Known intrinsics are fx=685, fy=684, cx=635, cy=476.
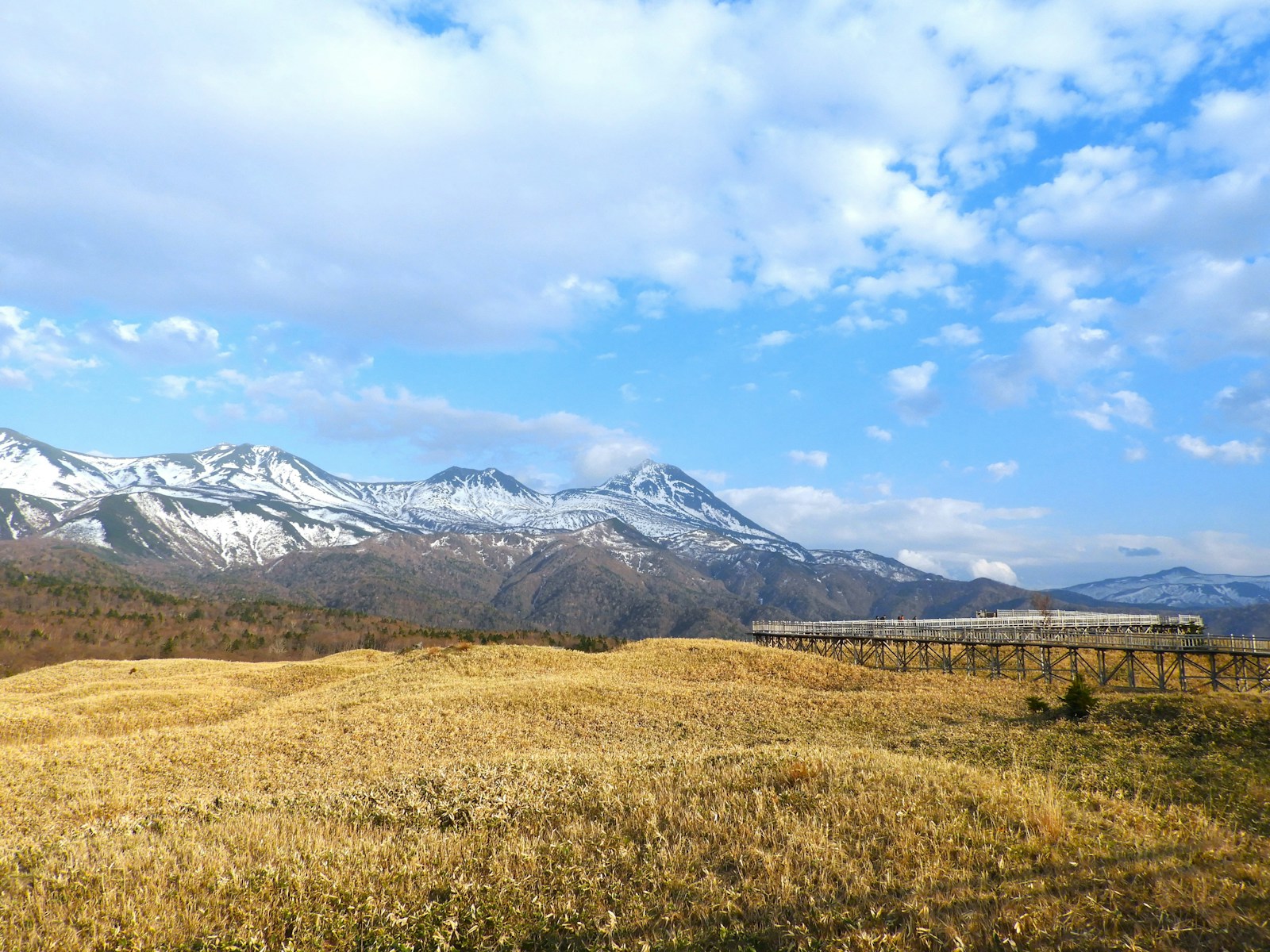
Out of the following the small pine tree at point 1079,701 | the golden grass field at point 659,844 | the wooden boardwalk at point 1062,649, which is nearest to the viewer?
the golden grass field at point 659,844

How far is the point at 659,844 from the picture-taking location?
11195 mm

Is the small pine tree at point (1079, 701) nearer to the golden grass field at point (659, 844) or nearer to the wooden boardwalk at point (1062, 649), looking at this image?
the golden grass field at point (659, 844)

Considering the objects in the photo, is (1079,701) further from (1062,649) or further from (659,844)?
(1062,649)

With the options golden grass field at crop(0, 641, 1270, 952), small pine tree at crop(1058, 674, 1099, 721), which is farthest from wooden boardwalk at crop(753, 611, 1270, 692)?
golden grass field at crop(0, 641, 1270, 952)

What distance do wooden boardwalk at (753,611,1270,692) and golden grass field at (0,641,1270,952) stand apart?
72.1 ft

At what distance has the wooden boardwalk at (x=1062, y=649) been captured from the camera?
44750 millimetres

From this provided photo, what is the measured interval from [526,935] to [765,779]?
6926 millimetres

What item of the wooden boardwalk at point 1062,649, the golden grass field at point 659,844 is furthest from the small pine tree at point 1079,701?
the wooden boardwalk at point 1062,649

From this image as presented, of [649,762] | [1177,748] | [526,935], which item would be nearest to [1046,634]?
[1177,748]

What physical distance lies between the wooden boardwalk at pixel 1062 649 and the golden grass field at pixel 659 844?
22.0 meters

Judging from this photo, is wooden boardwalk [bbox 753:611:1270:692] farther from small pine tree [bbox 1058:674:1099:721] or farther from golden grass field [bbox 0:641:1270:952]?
golden grass field [bbox 0:641:1270:952]

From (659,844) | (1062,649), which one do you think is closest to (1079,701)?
(659,844)

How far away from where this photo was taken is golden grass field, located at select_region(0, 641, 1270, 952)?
8422 mm

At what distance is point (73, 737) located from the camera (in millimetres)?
29547
